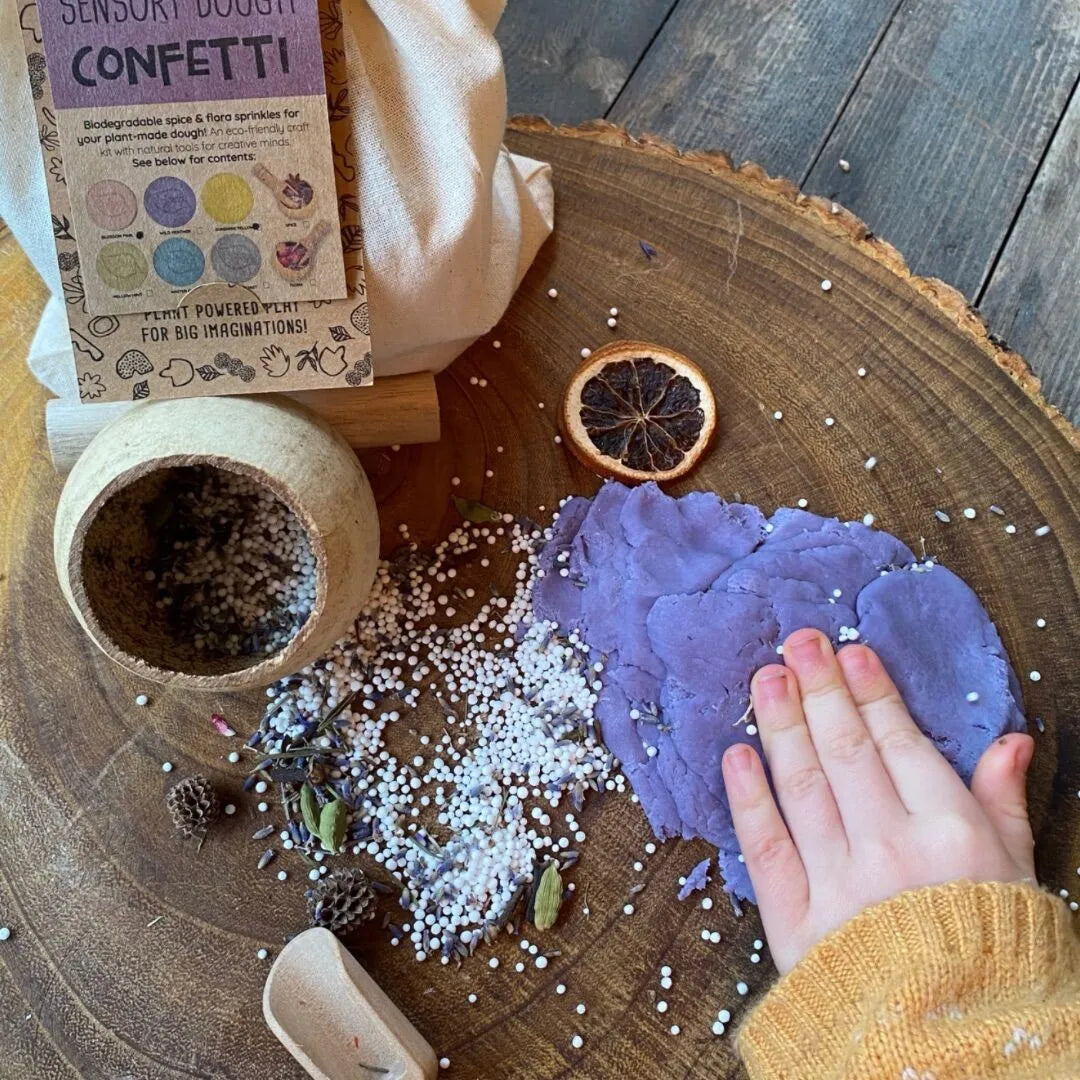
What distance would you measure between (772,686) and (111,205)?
702 millimetres

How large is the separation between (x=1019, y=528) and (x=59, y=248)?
2.99 feet

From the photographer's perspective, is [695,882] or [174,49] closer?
[174,49]

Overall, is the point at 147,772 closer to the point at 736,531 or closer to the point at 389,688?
the point at 389,688

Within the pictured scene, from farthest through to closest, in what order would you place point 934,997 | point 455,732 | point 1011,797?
point 455,732, point 1011,797, point 934,997

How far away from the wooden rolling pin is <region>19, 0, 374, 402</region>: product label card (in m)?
0.05

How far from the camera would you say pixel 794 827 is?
904 millimetres

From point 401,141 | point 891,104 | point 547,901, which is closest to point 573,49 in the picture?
point 891,104

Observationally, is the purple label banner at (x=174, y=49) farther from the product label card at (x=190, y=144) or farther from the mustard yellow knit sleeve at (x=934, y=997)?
the mustard yellow knit sleeve at (x=934, y=997)

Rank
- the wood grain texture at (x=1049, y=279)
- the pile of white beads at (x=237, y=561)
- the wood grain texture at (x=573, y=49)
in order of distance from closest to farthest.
Answer: the pile of white beads at (x=237, y=561) → the wood grain texture at (x=1049, y=279) → the wood grain texture at (x=573, y=49)

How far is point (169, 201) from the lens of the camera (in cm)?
80

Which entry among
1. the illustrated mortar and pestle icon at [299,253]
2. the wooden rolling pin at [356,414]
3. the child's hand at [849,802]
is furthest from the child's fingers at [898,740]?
the illustrated mortar and pestle icon at [299,253]

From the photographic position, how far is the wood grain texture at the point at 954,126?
1377mm

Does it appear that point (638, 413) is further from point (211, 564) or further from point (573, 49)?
point (573, 49)

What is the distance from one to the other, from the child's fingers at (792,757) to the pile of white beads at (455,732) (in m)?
0.15
